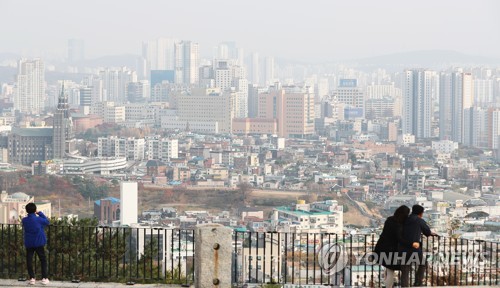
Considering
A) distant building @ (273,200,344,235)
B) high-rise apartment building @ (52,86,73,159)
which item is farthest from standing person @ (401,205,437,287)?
high-rise apartment building @ (52,86,73,159)

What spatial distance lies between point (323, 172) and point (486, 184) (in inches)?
264

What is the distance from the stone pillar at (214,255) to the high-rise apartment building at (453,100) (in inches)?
1938

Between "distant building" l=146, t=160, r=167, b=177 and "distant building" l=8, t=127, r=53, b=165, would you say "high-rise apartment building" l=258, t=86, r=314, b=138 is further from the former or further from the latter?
"distant building" l=8, t=127, r=53, b=165

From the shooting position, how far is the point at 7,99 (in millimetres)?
59812

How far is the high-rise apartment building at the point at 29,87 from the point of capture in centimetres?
5884

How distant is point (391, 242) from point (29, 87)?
5738 cm

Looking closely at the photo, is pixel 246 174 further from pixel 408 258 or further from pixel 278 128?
pixel 408 258

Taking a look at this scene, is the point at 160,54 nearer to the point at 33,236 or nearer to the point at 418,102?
the point at 418,102

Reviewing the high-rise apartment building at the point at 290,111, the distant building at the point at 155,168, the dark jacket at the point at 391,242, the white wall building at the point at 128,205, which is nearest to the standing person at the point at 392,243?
the dark jacket at the point at 391,242

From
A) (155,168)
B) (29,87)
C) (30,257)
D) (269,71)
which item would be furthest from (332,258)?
(269,71)

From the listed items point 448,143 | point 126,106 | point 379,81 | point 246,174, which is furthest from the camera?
point 379,81

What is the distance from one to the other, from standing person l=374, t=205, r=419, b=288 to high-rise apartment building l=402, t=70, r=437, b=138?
165 ft

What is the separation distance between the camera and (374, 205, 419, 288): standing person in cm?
464

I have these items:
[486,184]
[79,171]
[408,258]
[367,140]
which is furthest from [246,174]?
[408,258]
